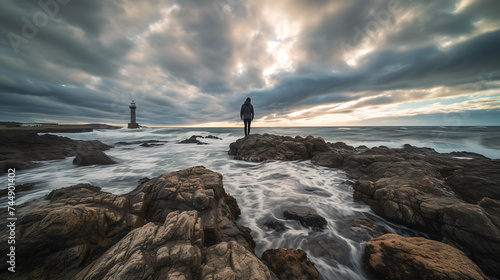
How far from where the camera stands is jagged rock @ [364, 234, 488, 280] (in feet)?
6.71

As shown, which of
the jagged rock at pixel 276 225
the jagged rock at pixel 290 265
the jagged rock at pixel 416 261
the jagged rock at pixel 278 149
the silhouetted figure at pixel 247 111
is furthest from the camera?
the silhouetted figure at pixel 247 111

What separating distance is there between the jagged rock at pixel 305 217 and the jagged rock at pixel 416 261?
3.31 feet

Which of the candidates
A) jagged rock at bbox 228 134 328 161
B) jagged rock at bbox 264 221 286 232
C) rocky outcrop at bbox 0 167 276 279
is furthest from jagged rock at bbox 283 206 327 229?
jagged rock at bbox 228 134 328 161

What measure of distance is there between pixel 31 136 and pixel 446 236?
19.6 meters

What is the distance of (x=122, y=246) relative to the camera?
1961 mm

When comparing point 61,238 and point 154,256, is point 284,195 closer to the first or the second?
point 154,256

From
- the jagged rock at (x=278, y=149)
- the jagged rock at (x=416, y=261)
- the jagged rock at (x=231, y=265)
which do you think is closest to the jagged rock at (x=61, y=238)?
the jagged rock at (x=231, y=265)

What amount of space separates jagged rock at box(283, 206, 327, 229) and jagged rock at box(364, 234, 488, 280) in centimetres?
101

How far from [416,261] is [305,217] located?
1889 millimetres

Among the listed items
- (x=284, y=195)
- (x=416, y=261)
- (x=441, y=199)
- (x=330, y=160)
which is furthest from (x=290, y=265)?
(x=330, y=160)

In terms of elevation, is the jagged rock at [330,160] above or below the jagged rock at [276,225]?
above

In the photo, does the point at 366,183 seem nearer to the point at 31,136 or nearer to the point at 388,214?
the point at 388,214

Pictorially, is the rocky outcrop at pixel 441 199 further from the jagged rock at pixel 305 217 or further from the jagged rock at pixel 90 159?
the jagged rock at pixel 90 159

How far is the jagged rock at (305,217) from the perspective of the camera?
363cm
